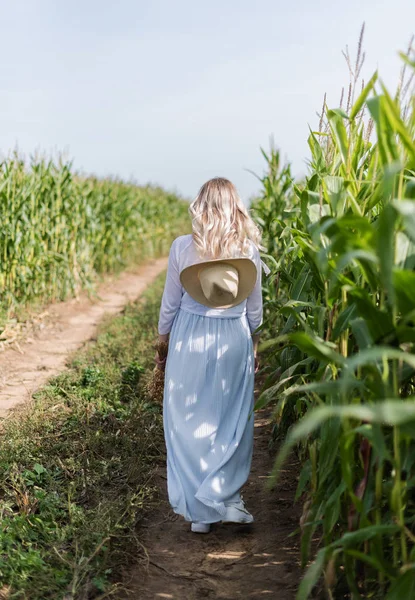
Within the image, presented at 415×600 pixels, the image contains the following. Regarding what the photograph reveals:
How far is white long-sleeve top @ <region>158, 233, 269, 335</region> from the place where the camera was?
12.6 feet

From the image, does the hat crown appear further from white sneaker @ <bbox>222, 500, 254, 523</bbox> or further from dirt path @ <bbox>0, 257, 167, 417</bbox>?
dirt path @ <bbox>0, 257, 167, 417</bbox>

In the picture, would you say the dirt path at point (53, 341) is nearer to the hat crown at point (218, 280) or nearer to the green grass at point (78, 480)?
the green grass at point (78, 480)

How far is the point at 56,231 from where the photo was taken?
1066 centimetres

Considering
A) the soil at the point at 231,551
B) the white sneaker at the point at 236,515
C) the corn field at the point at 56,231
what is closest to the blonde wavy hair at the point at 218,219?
the white sneaker at the point at 236,515

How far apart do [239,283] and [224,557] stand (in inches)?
54.7

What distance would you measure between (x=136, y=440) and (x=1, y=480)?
3.15 feet

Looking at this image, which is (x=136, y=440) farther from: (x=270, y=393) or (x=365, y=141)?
(x=365, y=141)

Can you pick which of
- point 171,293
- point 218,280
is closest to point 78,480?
point 171,293

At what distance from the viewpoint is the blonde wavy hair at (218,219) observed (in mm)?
3680

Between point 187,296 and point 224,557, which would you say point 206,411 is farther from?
point 224,557

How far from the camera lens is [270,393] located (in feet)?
11.7

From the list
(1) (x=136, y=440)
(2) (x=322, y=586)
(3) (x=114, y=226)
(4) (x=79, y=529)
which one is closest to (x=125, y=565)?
(4) (x=79, y=529)

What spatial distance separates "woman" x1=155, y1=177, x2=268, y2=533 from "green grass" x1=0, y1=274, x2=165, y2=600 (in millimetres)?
355

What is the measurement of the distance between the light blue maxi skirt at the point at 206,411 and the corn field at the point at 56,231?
505 centimetres
